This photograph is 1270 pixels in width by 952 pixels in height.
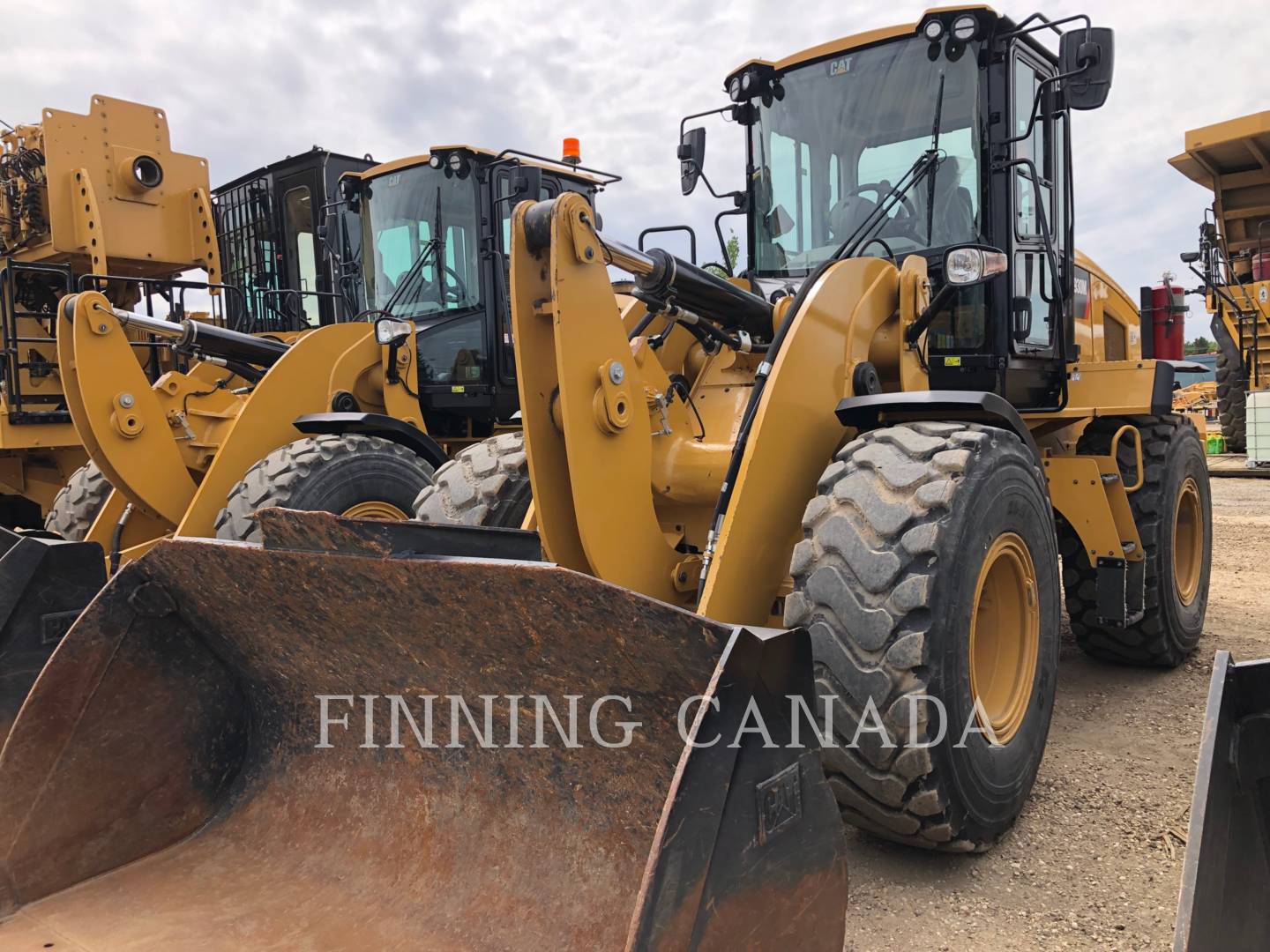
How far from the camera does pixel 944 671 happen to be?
256cm

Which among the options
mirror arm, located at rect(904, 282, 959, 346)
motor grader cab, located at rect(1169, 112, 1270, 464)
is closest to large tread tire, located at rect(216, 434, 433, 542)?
mirror arm, located at rect(904, 282, 959, 346)

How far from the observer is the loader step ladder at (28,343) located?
707cm

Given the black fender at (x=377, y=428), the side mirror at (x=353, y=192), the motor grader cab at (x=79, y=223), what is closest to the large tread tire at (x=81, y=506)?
the motor grader cab at (x=79, y=223)

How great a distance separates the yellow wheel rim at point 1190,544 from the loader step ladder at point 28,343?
7.17m

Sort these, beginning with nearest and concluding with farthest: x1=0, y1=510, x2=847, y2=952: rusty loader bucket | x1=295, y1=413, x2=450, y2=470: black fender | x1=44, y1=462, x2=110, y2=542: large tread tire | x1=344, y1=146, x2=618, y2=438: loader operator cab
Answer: x1=0, y1=510, x2=847, y2=952: rusty loader bucket
x1=295, y1=413, x2=450, y2=470: black fender
x1=44, y1=462, x2=110, y2=542: large tread tire
x1=344, y1=146, x2=618, y2=438: loader operator cab

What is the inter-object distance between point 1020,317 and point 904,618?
86.0 inches

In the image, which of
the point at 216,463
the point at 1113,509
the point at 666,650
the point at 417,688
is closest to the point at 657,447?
the point at 417,688

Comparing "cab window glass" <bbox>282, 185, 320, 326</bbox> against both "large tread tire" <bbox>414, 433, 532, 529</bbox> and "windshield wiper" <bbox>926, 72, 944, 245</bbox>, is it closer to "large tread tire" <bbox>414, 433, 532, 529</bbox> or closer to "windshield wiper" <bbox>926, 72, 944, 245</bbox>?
"large tread tire" <bbox>414, 433, 532, 529</bbox>

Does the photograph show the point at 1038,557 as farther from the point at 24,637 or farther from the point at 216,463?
the point at 216,463

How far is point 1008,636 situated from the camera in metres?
3.16

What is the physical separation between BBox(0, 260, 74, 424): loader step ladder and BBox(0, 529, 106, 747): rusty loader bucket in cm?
413

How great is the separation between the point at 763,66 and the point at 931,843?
332cm

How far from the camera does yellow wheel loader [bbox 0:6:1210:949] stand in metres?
1.86

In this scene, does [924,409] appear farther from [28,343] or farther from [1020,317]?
[28,343]
